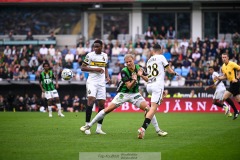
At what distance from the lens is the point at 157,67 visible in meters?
15.3

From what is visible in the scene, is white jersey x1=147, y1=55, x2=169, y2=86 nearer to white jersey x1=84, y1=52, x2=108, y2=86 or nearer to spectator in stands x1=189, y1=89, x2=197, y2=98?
white jersey x1=84, y1=52, x2=108, y2=86

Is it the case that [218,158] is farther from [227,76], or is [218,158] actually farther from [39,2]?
[39,2]

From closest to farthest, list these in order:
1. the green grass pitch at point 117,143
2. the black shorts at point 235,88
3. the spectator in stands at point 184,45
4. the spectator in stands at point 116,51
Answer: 1. the green grass pitch at point 117,143
2. the black shorts at point 235,88
3. the spectator in stands at point 184,45
4. the spectator in stands at point 116,51

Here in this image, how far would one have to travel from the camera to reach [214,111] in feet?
107

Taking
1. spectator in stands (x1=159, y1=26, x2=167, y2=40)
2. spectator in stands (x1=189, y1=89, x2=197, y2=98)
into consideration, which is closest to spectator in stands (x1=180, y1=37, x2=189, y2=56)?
spectator in stands (x1=159, y1=26, x2=167, y2=40)

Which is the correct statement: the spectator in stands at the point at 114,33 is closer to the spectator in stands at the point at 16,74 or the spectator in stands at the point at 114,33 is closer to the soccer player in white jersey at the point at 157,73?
the spectator in stands at the point at 16,74

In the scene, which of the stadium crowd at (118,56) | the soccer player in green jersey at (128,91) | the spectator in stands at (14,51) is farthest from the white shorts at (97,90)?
the spectator in stands at (14,51)

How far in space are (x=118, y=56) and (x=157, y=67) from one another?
23955mm

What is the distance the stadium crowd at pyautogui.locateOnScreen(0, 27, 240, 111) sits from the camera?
3734cm

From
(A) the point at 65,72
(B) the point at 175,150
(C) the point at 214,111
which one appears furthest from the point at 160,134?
(C) the point at 214,111

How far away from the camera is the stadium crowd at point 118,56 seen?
37.3m

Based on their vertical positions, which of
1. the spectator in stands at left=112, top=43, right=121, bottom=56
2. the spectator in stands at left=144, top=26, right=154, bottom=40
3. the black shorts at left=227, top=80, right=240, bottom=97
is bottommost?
the black shorts at left=227, top=80, right=240, bottom=97

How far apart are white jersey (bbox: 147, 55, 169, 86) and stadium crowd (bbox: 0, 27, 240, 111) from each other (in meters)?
20.6

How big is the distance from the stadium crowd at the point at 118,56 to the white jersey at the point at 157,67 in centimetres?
2057
